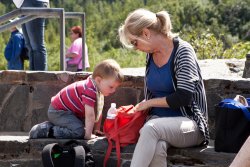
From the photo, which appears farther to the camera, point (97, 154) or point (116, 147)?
point (97, 154)

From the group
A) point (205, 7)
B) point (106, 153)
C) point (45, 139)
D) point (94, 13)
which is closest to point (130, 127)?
point (106, 153)

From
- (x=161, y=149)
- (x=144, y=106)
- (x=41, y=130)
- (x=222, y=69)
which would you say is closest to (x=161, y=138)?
A: (x=161, y=149)

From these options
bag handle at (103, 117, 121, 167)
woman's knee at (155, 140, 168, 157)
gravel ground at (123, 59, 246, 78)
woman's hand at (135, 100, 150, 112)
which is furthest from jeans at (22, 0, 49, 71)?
woman's knee at (155, 140, 168, 157)

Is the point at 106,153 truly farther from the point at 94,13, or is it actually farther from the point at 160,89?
the point at 94,13

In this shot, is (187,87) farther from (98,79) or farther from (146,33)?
(98,79)

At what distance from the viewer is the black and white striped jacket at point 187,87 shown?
4633 millimetres

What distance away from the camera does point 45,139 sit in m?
5.14

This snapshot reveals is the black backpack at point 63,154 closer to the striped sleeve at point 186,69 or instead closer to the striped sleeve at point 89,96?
the striped sleeve at point 89,96

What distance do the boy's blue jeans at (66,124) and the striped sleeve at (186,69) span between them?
2.81 feet

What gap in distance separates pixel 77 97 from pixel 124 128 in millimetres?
459

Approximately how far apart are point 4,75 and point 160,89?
1.46 meters

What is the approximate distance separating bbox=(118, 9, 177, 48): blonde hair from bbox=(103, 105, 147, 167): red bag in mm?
462

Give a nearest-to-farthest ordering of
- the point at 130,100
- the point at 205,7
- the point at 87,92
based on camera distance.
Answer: the point at 87,92 < the point at 130,100 < the point at 205,7

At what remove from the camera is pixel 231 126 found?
4594mm
